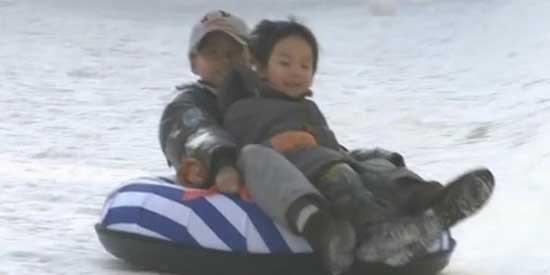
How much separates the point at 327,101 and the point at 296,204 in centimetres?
561

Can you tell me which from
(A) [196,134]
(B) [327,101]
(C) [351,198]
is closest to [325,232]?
(C) [351,198]

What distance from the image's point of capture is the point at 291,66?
453 cm

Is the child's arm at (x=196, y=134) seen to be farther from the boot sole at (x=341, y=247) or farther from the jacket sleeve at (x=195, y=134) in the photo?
the boot sole at (x=341, y=247)

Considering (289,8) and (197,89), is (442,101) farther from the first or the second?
(289,8)

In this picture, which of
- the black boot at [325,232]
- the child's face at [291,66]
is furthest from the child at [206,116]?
the black boot at [325,232]

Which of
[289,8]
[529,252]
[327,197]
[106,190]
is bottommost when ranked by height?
[289,8]

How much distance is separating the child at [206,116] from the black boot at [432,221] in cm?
54

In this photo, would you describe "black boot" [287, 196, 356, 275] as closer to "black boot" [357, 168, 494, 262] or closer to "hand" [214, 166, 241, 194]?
"black boot" [357, 168, 494, 262]

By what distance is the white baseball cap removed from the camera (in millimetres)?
4918

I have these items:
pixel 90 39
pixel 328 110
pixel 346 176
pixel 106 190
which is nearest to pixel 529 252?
pixel 346 176

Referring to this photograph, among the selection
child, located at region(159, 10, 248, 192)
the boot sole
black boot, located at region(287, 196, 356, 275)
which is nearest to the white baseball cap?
child, located at region(159, 10, 248, 192)

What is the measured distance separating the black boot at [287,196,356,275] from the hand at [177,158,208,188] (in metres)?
0.46

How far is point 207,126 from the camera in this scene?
4570 millimetres

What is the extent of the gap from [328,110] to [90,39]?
3976 millimetres
